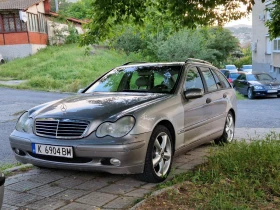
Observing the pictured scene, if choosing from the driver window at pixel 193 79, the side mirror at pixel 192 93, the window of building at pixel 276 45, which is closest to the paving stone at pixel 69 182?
the side mirror at pixel 192 93

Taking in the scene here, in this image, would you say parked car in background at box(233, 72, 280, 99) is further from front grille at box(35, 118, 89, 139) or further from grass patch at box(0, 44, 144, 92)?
front grille at box(35, 118, 89, 139)

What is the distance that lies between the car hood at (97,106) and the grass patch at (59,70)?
1393cm

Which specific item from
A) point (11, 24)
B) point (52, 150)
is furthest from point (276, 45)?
point (52, 150)

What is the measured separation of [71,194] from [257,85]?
1646 centimetres

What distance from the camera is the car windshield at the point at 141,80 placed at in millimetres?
5195

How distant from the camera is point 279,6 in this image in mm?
7301

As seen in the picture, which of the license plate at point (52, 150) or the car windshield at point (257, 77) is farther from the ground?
the license plate at point (52, 150)

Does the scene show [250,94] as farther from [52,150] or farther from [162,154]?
[52,150]

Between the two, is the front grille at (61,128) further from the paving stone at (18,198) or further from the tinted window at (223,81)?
the tinted window at (223,81)

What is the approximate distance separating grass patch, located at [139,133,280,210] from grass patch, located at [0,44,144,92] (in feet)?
48.5

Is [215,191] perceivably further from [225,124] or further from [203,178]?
[225,124]

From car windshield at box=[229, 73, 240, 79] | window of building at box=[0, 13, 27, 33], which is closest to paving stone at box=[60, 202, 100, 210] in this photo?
car windshield at box=[229, 73, 240, 79]

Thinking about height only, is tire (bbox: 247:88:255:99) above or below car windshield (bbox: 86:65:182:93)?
below

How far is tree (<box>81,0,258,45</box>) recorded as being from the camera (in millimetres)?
6918
